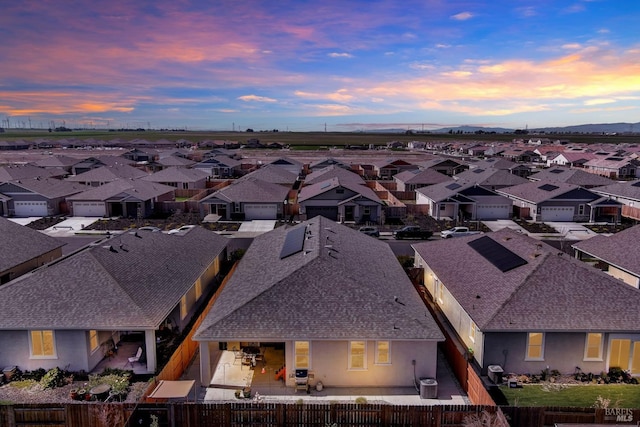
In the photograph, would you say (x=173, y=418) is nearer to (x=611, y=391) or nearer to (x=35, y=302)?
(x=35, y=302)

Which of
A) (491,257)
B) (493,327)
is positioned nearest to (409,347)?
(493,327)

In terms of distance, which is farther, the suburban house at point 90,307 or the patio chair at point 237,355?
the patio chair at point 237,355

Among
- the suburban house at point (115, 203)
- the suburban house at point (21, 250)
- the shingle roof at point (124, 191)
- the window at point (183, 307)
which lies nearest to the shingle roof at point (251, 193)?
the suburban house at point (115, 203)

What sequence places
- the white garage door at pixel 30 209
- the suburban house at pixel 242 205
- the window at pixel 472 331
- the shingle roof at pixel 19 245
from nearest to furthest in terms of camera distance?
the window at pixel 472 331, the shingle roof at pixel 19 245, the suburban house at pixel 242 205, the white garage door at pixel 30 209

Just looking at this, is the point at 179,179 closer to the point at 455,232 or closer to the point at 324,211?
the point at 324,211

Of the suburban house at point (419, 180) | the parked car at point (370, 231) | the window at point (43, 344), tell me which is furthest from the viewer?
the suburban house at point (419, 180)

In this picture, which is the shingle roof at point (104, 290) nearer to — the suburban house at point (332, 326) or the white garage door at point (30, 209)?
the suburban house at point (332, 326)
